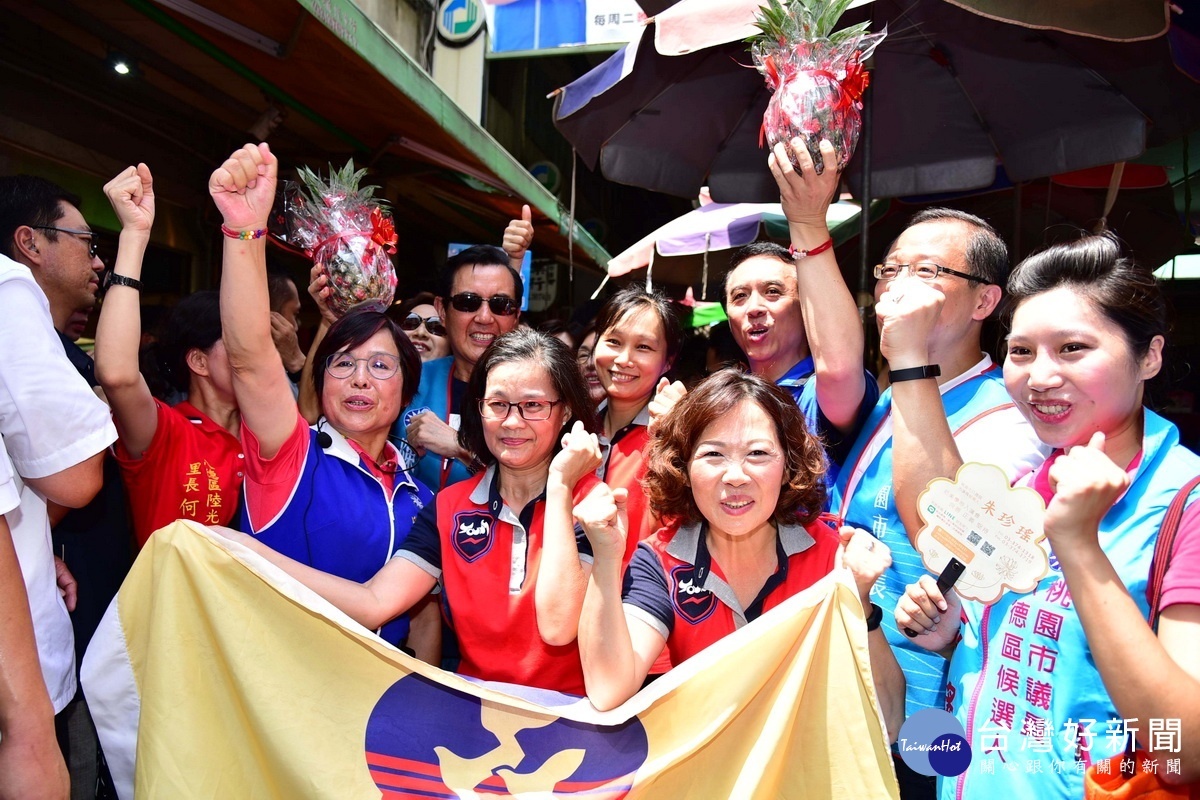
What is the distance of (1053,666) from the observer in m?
1.74

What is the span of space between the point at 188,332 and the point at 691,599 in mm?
2125

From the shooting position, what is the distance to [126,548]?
2.78 m

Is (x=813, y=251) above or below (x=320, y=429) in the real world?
above

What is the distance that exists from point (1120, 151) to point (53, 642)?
4.06 meters

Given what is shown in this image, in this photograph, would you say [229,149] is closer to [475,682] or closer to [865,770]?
[475,682]

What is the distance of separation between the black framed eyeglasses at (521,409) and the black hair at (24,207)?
5.28 ft

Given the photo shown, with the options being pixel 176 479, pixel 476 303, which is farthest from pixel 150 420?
pixel 476 303

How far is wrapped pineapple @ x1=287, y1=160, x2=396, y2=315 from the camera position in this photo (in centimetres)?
338

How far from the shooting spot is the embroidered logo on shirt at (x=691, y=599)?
7.08ft

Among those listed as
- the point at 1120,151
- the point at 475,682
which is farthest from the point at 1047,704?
the point at 1120,151

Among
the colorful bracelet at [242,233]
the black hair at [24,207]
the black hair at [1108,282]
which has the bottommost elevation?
the black hair at [1108,282]

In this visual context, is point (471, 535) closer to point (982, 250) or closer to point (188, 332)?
point (188, 332)

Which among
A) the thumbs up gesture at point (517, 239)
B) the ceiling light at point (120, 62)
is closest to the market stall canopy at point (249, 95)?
the ceiling light at point (120, 62)

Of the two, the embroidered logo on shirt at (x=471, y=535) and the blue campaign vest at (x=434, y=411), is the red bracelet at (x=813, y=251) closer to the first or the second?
the embroidered logo on shirt at (x=471, y=535)
